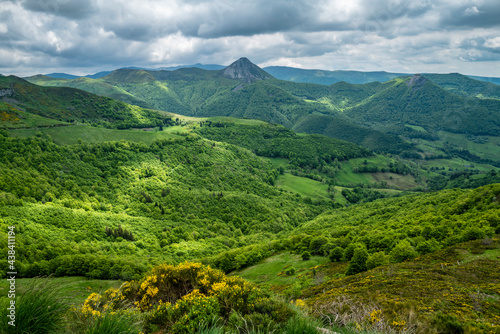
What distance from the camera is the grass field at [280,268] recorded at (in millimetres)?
51531

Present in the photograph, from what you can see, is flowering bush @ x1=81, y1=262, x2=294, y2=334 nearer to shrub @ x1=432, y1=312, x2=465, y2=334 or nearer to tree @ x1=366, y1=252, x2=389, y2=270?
shrub @ x1=432, y1=312, x2=465, y2=334

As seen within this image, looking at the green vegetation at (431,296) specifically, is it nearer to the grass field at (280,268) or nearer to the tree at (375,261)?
the tree at (375,261)

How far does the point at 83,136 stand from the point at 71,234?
417 feet

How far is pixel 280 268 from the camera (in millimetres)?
59906

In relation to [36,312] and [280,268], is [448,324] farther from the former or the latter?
[280,268]

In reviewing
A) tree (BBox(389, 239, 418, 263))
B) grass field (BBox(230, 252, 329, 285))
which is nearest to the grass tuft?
tree (BBox(389, 239, 418, 263))

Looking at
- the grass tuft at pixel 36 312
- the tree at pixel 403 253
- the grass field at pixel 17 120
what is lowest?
the tree at pixel 403 253

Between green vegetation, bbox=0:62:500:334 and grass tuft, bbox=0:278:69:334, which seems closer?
grass tuft, bbox=0:278:69:334

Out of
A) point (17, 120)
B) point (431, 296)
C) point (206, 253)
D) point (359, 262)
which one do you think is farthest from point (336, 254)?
point (17, 120)

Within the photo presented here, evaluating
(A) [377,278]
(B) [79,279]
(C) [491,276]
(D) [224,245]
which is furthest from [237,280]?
(D) [224,245]

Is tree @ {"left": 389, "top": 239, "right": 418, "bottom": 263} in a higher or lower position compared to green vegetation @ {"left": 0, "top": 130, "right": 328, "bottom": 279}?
higher

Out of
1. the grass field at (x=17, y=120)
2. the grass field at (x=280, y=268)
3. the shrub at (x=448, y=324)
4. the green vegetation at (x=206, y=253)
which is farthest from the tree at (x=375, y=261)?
the grass field at (x=17, y=120)

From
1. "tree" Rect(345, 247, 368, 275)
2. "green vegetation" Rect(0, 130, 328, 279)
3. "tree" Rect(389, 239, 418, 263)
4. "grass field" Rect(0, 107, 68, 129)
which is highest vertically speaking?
"grass field" Rect(0, 107, 68, 129)

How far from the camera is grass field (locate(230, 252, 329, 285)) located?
5153cm
